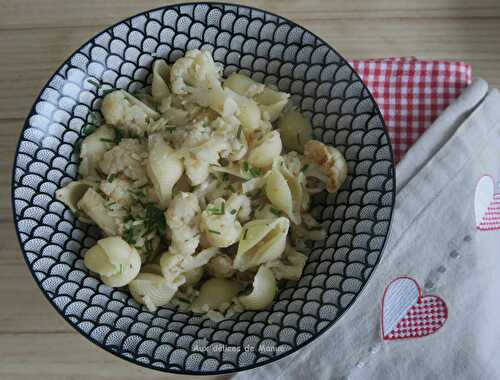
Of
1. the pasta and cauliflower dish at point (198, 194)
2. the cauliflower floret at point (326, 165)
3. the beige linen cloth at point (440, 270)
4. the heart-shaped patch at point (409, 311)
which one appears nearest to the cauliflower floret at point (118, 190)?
the pasta and cauliflower dish at point (198, 194)

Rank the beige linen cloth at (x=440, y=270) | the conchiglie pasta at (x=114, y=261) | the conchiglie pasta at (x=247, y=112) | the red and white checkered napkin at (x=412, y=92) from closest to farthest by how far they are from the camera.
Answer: the conchiglie pasta at (x=114, y=261), the conchiglie pasta at (x=247, y=112), the beige linen cloth at (x=440, y=270), the red and white checkered napkin at (x=412, y=92)

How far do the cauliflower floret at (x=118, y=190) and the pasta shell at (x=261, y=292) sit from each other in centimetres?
29

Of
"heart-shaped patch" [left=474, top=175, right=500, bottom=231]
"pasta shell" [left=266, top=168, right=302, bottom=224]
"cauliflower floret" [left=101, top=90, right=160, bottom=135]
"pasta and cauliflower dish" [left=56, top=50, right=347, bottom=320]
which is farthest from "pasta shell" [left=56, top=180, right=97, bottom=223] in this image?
"heart-shaped patch" [left=474, top=175, right=500, bottom=231]

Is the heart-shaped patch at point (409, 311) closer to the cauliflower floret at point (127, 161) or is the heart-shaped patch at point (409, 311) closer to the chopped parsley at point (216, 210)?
the chopped parsley at point (216, 210)

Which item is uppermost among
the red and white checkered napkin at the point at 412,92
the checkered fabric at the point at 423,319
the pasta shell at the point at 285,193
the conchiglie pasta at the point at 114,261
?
the red and white checkered napkin at the point at 412,92

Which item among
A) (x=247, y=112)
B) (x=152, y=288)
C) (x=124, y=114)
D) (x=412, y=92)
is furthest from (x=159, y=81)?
A: (x=412, y=92)

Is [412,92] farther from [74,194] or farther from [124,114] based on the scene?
[74,194]

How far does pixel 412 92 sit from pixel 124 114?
70 cm

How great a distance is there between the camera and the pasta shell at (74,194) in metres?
1.15

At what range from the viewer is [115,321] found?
43.1 inches

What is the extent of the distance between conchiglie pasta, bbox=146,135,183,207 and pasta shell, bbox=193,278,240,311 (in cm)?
18

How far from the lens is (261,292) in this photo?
1105mm

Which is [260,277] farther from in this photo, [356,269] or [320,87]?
[320,87]

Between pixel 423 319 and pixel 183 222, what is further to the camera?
pixel 423 319
